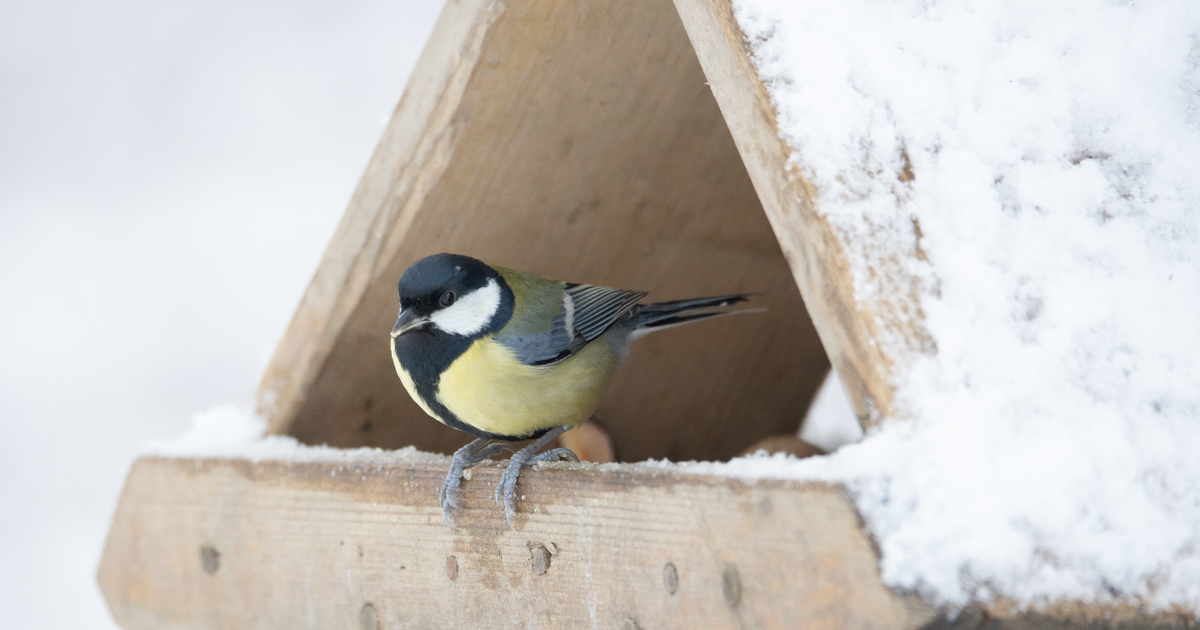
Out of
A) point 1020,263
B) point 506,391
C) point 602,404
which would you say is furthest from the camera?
point 602,404

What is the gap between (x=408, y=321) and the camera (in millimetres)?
1485

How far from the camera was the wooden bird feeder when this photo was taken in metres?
0.94

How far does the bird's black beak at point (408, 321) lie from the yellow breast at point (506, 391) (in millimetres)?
84

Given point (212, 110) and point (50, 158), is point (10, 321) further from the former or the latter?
point (212, 110)

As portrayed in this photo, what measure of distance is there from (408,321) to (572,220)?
46 cm

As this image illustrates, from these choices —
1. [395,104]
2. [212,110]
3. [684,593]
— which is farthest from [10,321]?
[684,593]

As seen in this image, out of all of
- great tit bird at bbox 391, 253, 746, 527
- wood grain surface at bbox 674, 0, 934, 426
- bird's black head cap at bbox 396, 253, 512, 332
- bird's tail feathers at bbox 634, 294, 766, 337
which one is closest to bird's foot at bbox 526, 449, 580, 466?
great tit bird at bbox 391, 253, 746, 527

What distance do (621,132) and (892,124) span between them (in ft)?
2.38

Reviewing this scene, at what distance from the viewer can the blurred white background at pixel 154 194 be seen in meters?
3.22

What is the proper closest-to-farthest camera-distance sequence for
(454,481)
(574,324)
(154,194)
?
(454,481) < (574,324) < (154,194)

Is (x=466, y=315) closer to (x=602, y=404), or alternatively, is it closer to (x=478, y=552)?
(x=478, y=552)

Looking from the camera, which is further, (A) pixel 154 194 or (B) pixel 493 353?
(A) pixel 154 194

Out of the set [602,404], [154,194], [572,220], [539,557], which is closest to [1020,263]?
[539,557]

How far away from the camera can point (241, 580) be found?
1.64 meters
